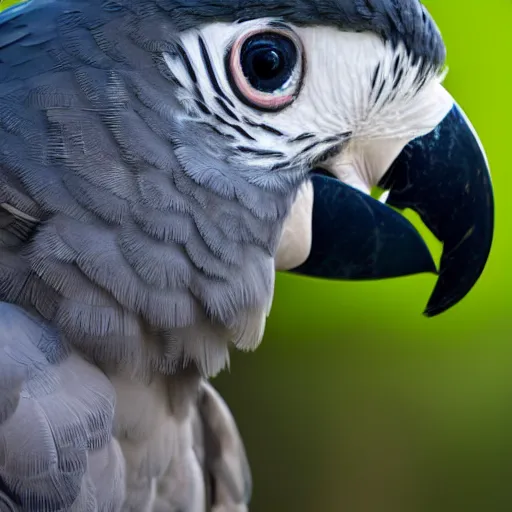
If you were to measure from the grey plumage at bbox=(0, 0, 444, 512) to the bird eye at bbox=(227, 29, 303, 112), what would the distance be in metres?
0.02

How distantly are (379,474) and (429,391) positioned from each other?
0.72 feet

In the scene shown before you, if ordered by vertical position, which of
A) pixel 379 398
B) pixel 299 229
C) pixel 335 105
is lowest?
pixel 379 398

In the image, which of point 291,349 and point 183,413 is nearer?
point 183,413

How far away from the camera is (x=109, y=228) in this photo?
2.04 feet

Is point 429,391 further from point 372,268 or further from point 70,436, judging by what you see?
point 70,436

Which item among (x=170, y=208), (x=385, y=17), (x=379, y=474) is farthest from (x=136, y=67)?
(x=379, y=474)

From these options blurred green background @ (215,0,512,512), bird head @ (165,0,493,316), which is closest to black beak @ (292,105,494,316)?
bird head @ (165,0,493,316)

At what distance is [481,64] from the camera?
145 centimetres

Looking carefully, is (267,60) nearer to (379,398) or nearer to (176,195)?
(176,195)

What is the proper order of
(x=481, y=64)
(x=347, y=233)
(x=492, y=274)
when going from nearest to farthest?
(x=347, y=233) < (x=481, y=64) < (x=492, y=274)

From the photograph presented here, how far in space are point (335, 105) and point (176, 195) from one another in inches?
7.3

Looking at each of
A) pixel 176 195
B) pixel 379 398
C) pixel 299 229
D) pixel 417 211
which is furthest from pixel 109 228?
pixel 379 398

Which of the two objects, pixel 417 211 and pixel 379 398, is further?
pixel 379 398

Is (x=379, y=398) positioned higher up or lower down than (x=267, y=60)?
lower down
